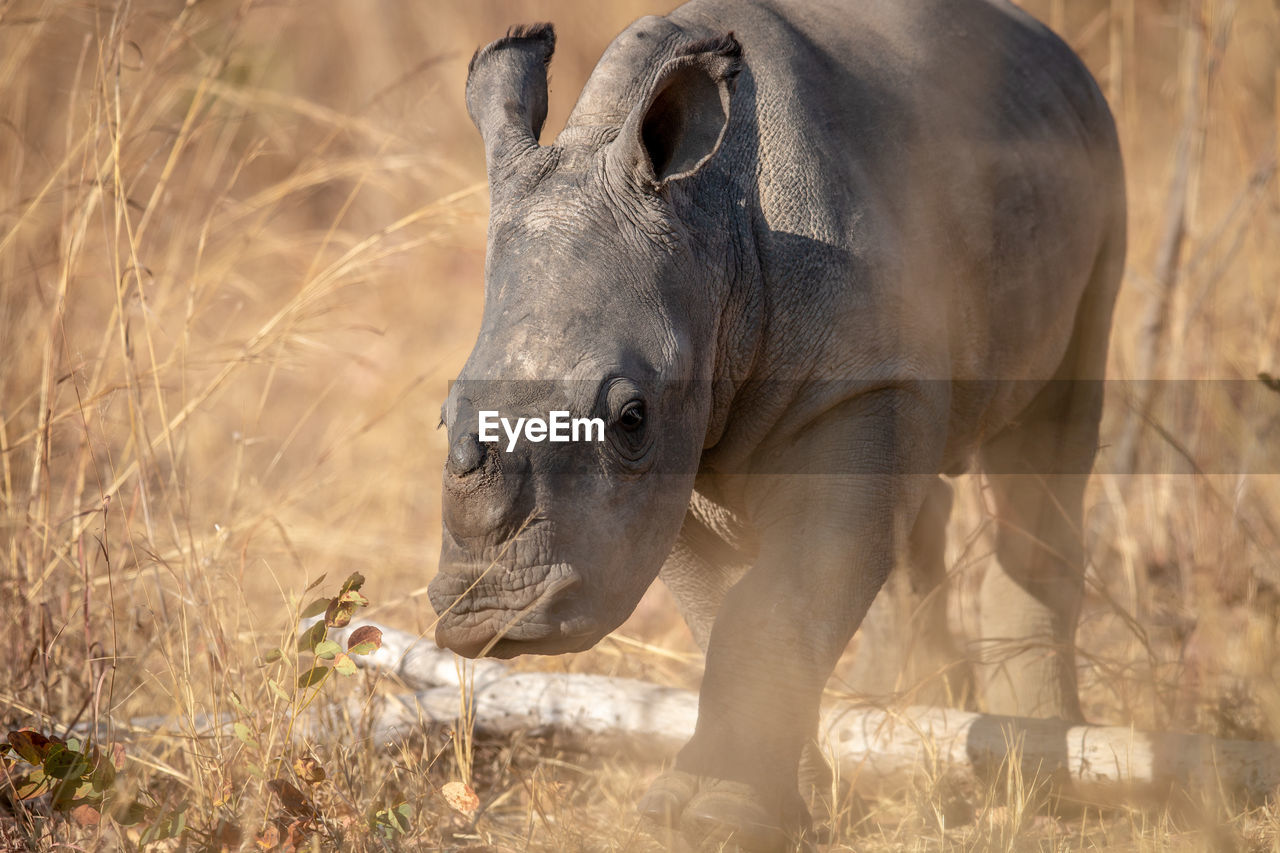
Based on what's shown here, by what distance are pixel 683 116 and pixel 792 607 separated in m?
1.04

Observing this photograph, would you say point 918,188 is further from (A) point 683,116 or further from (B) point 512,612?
(B) point 512,612

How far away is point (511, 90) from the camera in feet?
9.54

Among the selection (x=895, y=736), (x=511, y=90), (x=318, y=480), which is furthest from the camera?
(x=318, y=480)

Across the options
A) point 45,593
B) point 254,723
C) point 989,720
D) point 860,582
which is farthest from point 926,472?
point 45,593

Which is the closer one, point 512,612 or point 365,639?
point 512,612

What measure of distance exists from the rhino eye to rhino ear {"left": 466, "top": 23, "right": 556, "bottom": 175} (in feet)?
2.11

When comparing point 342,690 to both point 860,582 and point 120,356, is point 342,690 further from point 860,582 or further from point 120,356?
point 860,582

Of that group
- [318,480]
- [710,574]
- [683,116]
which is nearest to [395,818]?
[710,574]

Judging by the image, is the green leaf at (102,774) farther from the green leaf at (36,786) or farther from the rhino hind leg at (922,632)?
the rhino hind leg at (922,632)

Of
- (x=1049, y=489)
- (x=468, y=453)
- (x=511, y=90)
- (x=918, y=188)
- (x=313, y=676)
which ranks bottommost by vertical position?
(x=313, y=676)

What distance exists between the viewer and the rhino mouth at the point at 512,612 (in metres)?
2.41

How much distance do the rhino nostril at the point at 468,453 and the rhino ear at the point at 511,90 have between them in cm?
70

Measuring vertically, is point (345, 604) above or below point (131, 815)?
above

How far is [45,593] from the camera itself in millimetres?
3545
